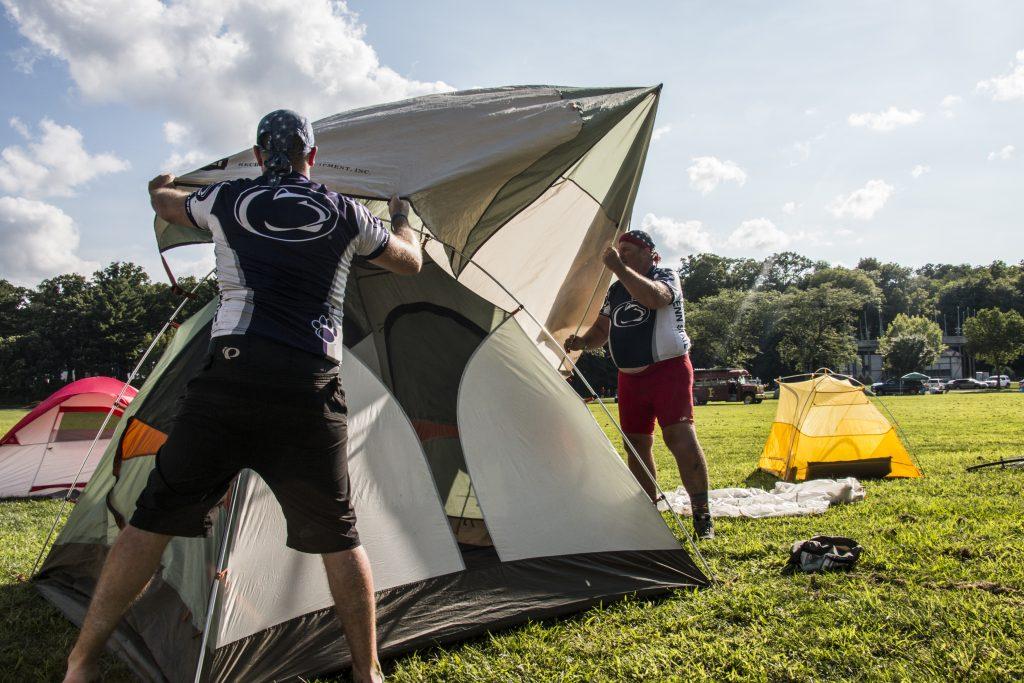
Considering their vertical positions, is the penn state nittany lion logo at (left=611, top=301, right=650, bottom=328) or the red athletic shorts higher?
the penn state nittany lion logo at (left=611, top=301, right=650, bottom=328)

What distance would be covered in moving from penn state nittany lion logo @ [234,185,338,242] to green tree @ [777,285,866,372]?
54.0 m

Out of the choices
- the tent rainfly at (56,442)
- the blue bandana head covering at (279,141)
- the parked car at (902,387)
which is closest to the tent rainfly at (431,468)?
the blue bandana head covering at (279,141)

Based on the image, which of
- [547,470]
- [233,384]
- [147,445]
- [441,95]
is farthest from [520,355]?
[147,445]

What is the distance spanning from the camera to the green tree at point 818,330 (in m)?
51.2

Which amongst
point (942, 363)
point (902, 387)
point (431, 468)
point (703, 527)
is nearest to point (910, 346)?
point (902, 387)

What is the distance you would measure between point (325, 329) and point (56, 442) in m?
6.14

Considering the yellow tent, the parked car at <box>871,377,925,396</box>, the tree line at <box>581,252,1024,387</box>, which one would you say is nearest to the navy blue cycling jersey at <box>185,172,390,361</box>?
the yellow tent

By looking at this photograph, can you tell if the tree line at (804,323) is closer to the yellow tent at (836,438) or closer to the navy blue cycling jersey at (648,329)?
the yellow tent at (836,438)

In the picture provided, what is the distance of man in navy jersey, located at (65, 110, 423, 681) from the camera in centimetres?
206

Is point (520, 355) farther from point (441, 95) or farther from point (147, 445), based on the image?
point (147, 445)

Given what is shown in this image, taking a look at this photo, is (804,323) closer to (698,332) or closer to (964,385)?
(698,332)

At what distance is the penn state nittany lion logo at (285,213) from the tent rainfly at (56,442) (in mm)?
5214

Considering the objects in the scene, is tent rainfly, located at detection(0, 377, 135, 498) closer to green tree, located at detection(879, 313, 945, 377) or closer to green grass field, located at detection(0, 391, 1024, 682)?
green grass field, located at detection(0, 391, 1024, 682)

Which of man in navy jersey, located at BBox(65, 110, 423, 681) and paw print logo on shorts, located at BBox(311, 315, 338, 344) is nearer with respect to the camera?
man in navy jersey, located at BBox(65, 110, 423, 681)
